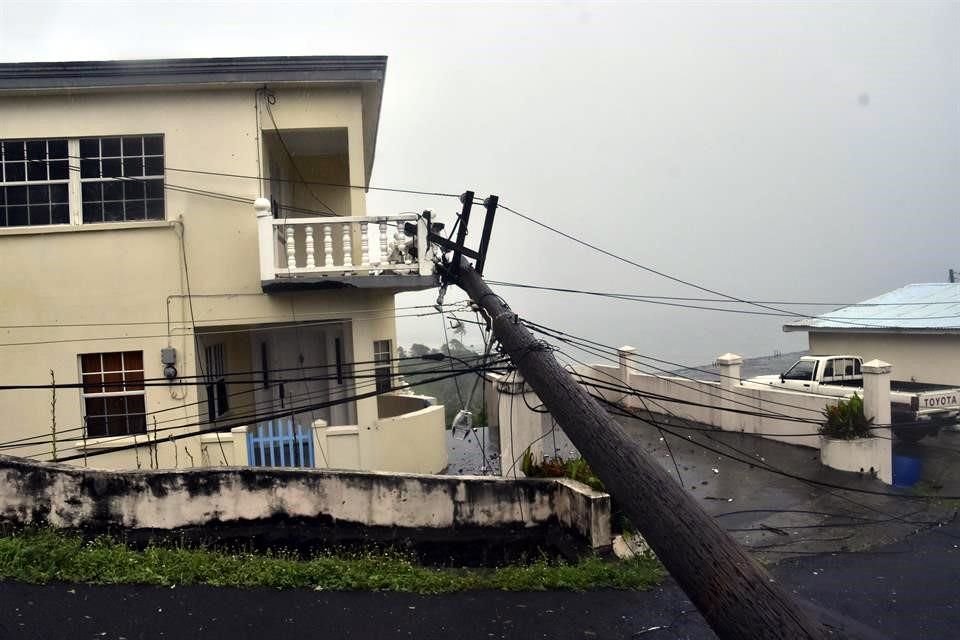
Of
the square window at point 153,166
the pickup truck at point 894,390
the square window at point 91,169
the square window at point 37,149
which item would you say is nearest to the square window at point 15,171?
the square window at point 37,149

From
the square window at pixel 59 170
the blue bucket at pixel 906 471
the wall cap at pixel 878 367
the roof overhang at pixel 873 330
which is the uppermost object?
the square window at pixel 59 170

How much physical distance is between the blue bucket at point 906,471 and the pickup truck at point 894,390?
59 cm

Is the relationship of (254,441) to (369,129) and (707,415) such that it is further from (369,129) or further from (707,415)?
(707,415)

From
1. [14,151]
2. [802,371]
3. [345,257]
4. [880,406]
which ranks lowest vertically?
[880,406]

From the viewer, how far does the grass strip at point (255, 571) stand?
6.43 metres

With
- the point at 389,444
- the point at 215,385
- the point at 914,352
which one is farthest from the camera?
the point at 914,352

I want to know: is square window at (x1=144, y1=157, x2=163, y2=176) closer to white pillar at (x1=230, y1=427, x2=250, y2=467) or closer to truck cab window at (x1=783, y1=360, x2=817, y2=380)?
white pillar at (x1=230, y1=427, x2=250, y2=467)

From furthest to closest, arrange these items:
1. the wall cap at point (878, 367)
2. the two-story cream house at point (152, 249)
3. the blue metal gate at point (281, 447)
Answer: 1. the wall cap at point (878, 367)
2. the blue metal gate at point (281, 447)
3. the two-story cream house at point (152, 249)

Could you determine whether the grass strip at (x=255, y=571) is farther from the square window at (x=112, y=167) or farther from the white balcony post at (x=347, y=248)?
the square window at (x=112, y=167)

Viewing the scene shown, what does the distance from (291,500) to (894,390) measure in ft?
42.5

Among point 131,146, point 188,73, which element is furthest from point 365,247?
point 131,146

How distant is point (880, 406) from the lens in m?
11.7

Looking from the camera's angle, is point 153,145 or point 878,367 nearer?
point 153,145

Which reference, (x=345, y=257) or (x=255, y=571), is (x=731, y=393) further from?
(x=255, y=571)
